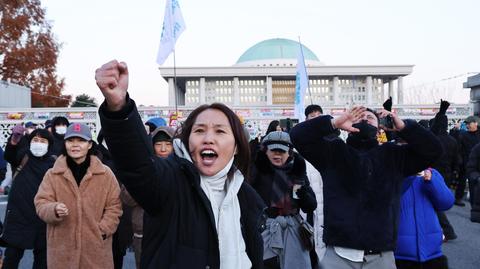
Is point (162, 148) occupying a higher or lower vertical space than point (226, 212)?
higher

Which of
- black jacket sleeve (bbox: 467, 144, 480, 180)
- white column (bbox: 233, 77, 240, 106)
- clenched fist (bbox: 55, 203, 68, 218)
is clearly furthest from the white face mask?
white column (bbox: 233, 77, 240, 106)

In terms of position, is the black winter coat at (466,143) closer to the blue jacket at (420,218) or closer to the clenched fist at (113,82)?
the blue jacket at (420,218)

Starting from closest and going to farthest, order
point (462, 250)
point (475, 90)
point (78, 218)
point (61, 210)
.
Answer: point (61, 210)
point (78, 218)
point (462, 250)
point (475, 90)

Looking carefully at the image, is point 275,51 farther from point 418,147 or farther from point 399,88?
point 418,147

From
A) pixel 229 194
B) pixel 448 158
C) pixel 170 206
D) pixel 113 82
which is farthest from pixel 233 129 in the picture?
pixel 448 158

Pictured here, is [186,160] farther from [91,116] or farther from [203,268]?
[91,116]

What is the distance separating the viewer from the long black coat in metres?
4.43

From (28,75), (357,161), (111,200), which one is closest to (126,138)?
(357,161)

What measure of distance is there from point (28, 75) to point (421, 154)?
2393cm

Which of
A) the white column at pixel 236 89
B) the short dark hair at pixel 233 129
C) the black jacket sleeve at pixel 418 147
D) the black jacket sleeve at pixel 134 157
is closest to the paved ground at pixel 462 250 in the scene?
the black jacket sleeve at pixel 418 147

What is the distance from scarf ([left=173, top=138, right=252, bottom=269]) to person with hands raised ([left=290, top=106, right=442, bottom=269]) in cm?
119

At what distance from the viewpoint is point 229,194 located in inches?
80.4

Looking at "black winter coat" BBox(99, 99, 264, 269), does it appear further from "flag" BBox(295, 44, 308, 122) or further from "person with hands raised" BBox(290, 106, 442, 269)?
"flag" BBox(295, 44, 308, 122)

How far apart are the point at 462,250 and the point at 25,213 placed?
18.3ft
